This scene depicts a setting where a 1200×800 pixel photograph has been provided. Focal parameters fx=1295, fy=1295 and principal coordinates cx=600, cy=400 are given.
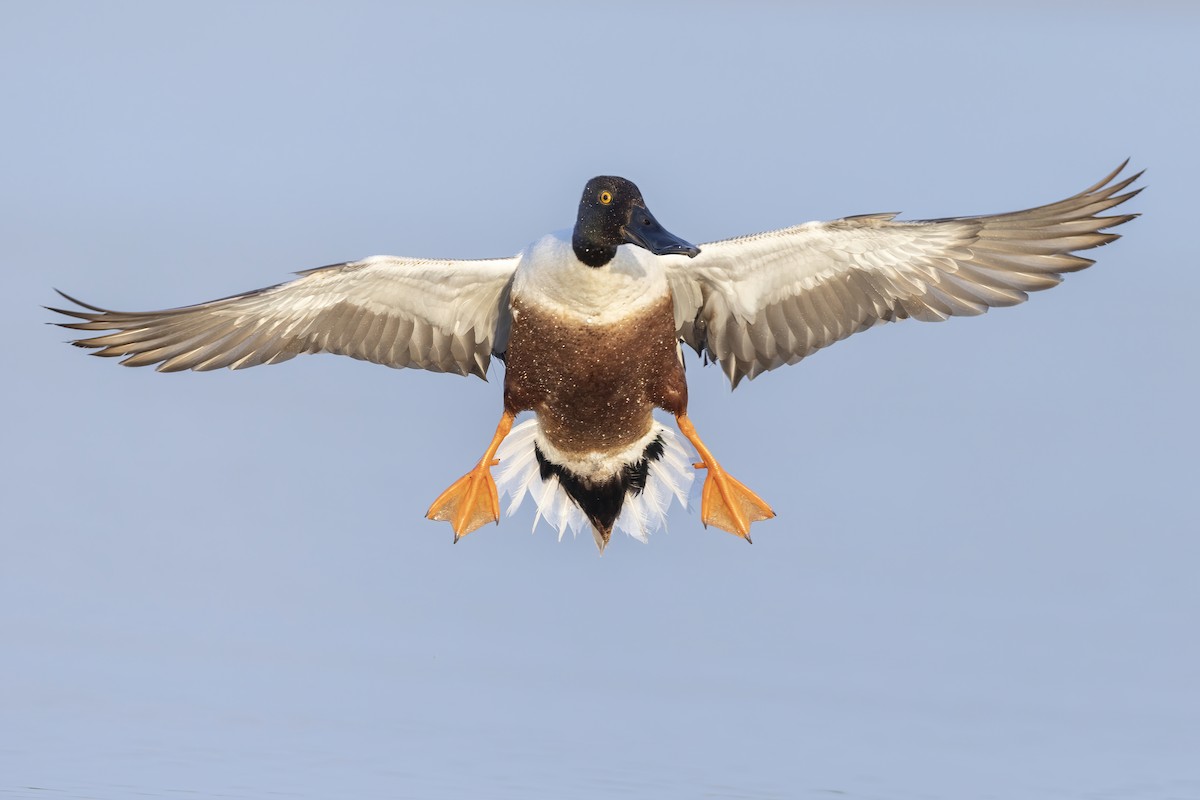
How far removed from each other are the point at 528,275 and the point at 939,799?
3.35 metres

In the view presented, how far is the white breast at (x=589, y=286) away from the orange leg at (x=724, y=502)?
3.01 feet

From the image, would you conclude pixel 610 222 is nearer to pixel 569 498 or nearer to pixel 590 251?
pixel 590 251

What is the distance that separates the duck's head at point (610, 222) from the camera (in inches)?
252

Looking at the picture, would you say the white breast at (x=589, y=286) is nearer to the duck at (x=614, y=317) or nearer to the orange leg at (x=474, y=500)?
the duck at (x=614, y=317)

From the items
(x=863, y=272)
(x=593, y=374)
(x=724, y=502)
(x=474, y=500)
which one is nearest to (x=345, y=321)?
(x=474, y=500)

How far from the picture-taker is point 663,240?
20.6 ft

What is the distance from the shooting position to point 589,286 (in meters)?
6.59

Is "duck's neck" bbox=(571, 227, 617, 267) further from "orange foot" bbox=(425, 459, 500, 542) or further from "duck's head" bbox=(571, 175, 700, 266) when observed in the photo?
A: "orange foot" bbox=(425, 459, 500, 542)

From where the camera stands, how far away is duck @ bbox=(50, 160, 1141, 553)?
21.8 ft

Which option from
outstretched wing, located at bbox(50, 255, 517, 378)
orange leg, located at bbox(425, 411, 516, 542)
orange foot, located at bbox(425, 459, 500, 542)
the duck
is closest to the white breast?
the duck

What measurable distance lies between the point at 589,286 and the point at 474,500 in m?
1.49

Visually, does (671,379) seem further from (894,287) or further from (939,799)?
(939,799)

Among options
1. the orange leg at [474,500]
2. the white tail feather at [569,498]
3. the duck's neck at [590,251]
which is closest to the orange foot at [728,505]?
the white tail feather at [569,498]

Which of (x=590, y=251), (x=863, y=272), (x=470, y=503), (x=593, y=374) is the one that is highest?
(x=863, y=272)
